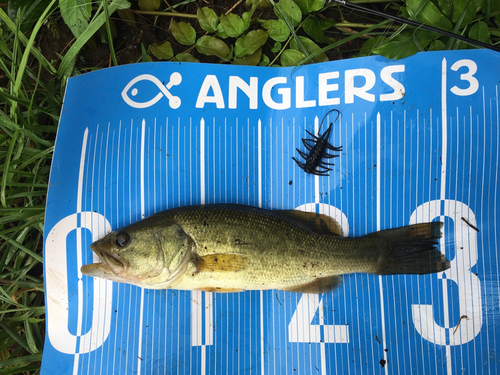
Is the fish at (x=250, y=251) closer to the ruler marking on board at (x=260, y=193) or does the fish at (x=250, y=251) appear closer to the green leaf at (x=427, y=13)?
the ruler marking on board at (x=260, y=193)

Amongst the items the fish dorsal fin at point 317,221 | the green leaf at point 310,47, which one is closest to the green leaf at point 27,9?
the green leaf at point 310,47

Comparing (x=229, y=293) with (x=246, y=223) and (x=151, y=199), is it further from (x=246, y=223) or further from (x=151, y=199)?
(x=151, y=199)

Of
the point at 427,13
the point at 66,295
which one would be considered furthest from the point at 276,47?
the point at 66,295

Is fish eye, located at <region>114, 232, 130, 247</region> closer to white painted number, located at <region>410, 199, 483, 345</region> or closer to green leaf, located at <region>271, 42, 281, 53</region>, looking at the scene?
green leaf, located at <region>271, 42, 281, 53</region>

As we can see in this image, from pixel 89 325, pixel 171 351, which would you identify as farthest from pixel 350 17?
pixel 89 325

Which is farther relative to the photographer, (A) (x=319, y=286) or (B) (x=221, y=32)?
(B) (x=221, y=32)

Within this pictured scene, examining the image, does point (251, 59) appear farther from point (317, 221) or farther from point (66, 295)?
point (66, 295)
